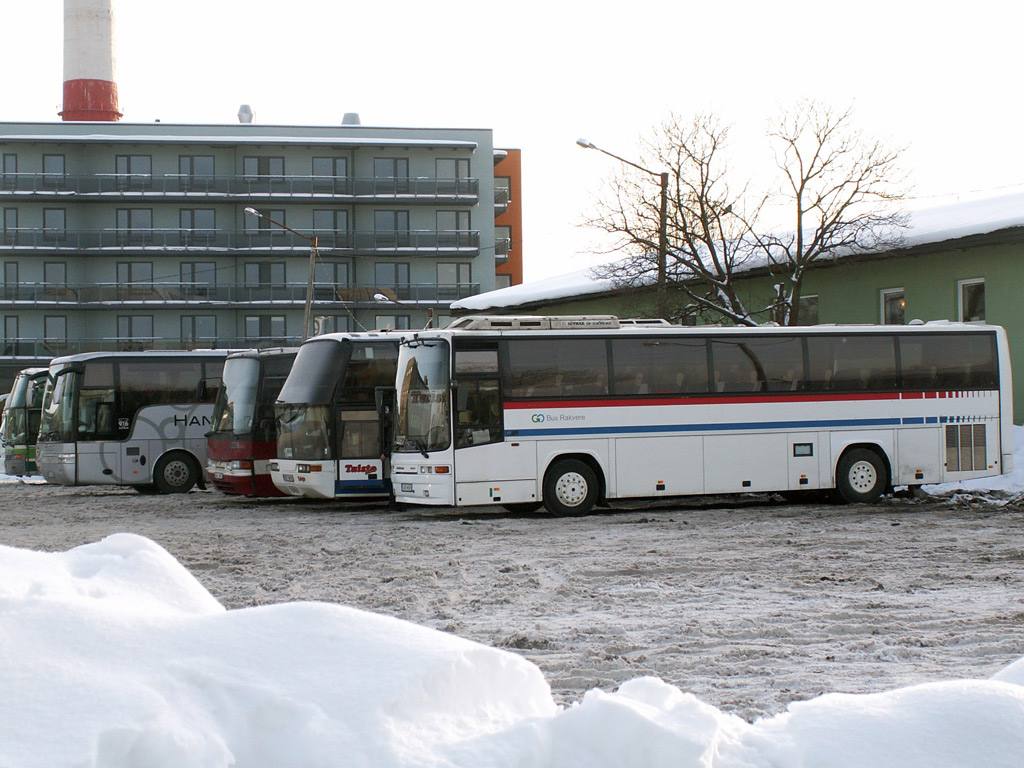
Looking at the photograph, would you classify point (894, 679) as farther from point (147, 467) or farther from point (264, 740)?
point (147, 467)

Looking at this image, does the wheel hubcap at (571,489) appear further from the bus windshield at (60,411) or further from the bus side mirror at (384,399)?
the bus windshield at (60,411)

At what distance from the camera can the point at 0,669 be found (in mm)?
3543

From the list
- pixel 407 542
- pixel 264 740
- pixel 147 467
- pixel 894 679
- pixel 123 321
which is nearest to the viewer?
pixel 264 740

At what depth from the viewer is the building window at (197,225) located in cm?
6962

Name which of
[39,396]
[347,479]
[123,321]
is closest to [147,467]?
[39,396]

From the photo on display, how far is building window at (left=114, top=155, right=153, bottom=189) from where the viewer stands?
69188 millimetres

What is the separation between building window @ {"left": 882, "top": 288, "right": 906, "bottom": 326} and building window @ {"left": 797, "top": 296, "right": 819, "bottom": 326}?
2.36m

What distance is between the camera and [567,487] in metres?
18.7

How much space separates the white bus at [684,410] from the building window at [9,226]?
58221 millimetres

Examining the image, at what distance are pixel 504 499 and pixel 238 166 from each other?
56429 mm

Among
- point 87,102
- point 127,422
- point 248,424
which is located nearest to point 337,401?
point 248,424

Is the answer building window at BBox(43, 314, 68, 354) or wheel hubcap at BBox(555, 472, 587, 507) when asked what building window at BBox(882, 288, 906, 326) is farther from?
building window at BBox(43, 314, 68, 354)

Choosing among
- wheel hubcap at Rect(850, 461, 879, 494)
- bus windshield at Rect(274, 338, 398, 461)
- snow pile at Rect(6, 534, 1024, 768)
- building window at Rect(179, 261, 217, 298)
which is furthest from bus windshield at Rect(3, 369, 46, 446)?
building window at Rect(179, 261, 217, 298)

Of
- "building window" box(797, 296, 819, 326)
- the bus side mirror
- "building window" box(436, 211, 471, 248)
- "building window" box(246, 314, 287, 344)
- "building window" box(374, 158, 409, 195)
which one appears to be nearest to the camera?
the bus side mirror
